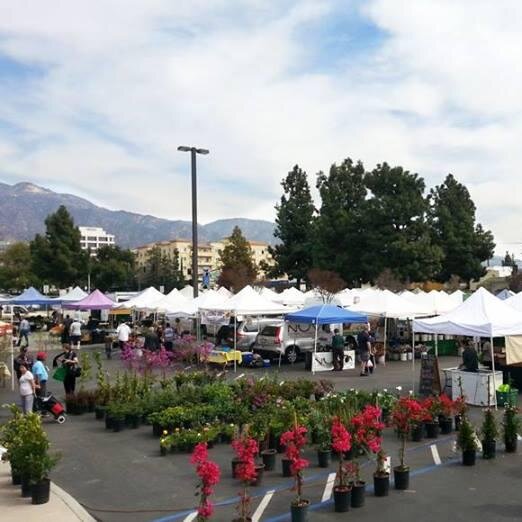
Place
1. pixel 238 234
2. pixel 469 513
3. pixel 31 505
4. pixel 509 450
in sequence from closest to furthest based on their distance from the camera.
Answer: pixel 469 513 < pixel 31 505 < pixel 509 450 < pixel 238 234

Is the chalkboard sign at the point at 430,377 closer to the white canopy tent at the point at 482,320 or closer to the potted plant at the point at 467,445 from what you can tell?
the white canopy tent at the point at 482,320

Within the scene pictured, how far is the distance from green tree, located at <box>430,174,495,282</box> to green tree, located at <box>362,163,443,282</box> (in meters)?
5.17

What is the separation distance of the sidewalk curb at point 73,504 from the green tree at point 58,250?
5417 cm

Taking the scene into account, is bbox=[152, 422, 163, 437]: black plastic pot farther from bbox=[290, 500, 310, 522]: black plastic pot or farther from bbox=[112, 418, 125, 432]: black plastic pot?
bbox=[290, 500, 310, 522]: black plastic pot

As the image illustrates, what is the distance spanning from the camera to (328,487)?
→ 9.02 m

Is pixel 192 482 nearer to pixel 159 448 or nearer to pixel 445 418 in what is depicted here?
pixel 159 448

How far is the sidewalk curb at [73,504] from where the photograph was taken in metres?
7.95

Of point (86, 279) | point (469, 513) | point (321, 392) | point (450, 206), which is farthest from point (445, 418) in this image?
point (86, 279)

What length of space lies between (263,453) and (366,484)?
1.73 metres

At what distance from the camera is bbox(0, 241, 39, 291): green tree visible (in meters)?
76.4

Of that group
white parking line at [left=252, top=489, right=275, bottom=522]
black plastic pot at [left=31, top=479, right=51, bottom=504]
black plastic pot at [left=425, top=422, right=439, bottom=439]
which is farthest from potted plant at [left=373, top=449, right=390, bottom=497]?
black plastic pot at [left=31, top=479, right=51, bottom=504]

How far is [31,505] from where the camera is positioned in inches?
331


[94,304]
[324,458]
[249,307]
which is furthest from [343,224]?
[324,458]

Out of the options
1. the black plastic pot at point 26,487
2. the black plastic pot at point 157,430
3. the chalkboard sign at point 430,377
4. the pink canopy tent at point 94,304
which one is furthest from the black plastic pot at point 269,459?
the pink canopy tent at point 94,304
